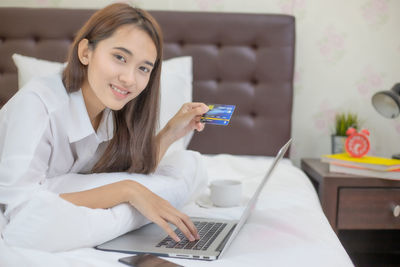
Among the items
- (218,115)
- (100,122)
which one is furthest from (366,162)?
(100,122)

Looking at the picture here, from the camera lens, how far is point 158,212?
1.04 metres

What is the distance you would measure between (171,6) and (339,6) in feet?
2.93

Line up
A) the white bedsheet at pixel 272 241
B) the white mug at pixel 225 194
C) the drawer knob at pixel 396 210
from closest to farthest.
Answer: the white bedsheet at pixel 272 241 < the white mug at pixel 225 194 < the drawer knob at pixel 396 210

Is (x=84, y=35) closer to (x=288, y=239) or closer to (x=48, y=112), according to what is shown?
(x=48, y=112)

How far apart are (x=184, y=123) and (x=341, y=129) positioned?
1.09m

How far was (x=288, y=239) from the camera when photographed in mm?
1049

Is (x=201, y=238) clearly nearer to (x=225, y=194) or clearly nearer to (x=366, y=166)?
(x=225, y=194)

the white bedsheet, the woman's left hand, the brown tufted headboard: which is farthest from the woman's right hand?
the brown tufted headboard

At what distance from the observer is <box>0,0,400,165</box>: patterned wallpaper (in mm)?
2279

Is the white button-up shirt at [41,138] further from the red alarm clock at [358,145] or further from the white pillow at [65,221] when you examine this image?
the red alarm clock at [358,145]

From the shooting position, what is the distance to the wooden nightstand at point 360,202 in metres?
1.79

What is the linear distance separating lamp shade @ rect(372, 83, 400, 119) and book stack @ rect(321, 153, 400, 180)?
0.21 meters

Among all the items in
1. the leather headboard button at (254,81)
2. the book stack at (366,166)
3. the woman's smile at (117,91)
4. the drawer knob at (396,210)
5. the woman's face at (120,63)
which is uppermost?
the woman's face at (120,63)

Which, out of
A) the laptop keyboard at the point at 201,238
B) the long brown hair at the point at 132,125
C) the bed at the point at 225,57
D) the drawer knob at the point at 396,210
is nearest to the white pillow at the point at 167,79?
the bed at the point at 225,57
